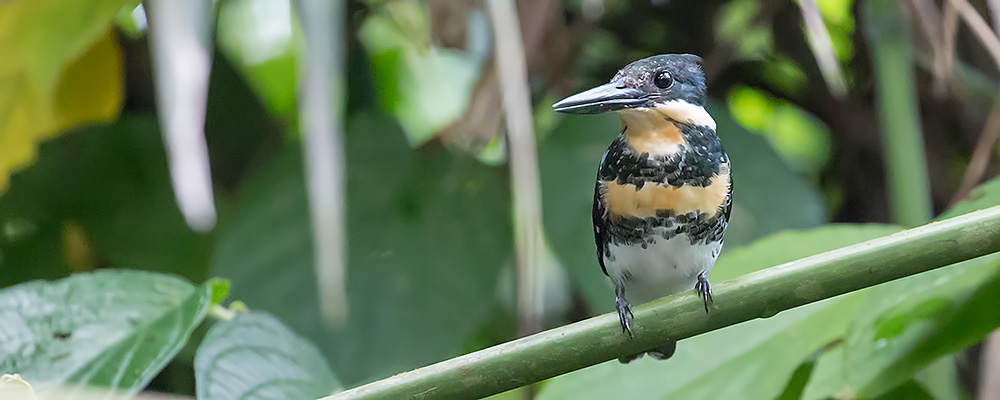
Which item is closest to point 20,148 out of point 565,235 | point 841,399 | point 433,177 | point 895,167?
point 433,177

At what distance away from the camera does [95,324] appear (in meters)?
0.73

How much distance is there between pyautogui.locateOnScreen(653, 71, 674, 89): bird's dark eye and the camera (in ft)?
2.02

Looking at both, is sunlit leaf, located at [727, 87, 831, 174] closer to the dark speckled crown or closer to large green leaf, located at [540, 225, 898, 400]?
large green leaf, located at [540, 225, 898, 400]

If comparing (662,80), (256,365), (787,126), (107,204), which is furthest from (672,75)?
(787,126)

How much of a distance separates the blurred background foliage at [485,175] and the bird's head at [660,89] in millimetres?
219

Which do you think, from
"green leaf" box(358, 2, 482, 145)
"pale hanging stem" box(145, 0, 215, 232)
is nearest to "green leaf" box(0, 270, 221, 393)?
"pale hanging stem" box(145, 0, 215, 232)

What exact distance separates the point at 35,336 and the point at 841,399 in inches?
27.6

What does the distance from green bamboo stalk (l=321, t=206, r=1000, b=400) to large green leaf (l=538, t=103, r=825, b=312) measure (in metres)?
0.67

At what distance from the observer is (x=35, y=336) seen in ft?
2.35

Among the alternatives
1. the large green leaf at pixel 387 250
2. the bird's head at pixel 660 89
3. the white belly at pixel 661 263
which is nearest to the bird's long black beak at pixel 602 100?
the bird's head at pixel 660 89

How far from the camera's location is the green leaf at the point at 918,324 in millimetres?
661

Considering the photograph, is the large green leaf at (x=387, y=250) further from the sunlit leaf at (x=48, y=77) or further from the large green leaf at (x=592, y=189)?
the sunlit leaf at (x=48, y=77)

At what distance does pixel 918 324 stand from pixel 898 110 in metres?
0.38

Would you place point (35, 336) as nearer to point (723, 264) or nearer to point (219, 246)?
point (219, 246)
